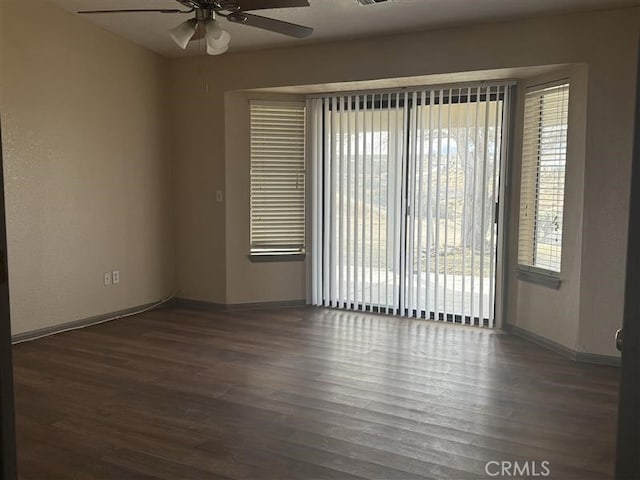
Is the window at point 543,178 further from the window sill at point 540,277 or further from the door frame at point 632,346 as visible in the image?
the door frame at point 632,346

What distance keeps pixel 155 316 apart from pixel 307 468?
3.45m

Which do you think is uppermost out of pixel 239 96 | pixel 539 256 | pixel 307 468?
pixel 239 96

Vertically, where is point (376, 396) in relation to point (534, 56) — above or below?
below

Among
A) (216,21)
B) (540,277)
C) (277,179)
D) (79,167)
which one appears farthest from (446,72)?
(79,167)

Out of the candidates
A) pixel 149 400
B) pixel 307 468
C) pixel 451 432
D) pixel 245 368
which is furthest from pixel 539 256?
pixel 149 400

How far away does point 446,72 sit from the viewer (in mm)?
4785

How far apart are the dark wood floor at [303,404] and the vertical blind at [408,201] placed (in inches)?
22.7

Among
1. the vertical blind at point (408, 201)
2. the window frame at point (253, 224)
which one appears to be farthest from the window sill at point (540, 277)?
the window frame at point (253, 224)

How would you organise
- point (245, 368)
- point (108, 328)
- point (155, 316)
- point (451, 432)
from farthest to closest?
point (155, 316) → point (108, 328) → point (245, 368) → point (451, 432)

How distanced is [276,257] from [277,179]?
84 cm

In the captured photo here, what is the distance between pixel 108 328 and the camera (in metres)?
5.15

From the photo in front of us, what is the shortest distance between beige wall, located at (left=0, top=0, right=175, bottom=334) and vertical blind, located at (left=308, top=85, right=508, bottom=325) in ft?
5.67

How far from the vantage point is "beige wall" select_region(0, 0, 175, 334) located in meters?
4.47

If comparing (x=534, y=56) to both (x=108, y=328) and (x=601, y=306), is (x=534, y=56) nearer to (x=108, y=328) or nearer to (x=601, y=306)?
(x=601, y=306)
